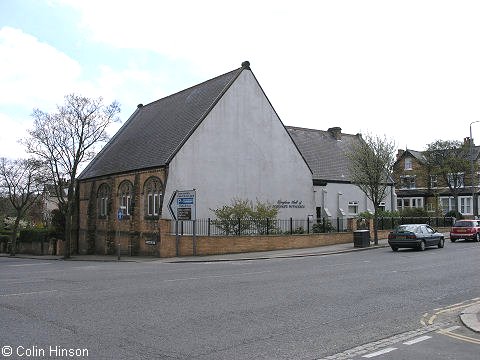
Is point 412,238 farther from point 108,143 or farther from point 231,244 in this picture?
point 108,143

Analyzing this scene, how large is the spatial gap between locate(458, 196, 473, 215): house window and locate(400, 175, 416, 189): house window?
7.99 m

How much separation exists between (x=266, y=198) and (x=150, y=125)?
12.1 metres

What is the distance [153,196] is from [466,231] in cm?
2263

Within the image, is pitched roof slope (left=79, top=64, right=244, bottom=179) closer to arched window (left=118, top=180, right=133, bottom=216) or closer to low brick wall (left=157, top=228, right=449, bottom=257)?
arched window (left=118, top=180, right=133, bottom=216)

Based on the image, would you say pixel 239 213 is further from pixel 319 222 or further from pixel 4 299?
pixel 4 299

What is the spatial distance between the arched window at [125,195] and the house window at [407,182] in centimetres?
5003

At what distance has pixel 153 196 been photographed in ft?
106

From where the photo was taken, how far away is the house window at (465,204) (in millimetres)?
66750

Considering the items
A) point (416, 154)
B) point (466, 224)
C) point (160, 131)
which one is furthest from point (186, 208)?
point (416, 154)

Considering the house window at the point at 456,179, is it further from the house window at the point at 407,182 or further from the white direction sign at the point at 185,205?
the white direction sign at the point at 185,205

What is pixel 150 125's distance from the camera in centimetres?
4053

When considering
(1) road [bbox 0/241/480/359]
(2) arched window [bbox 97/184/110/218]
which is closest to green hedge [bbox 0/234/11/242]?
(2) arched window [bbox 97/184/110/218]

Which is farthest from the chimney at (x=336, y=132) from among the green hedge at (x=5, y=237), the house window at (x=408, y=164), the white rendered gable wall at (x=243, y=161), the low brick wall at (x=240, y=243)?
the green hedge at (x=5, y=237)

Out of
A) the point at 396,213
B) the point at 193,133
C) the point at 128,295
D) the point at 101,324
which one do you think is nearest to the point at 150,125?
the point at 193,133
